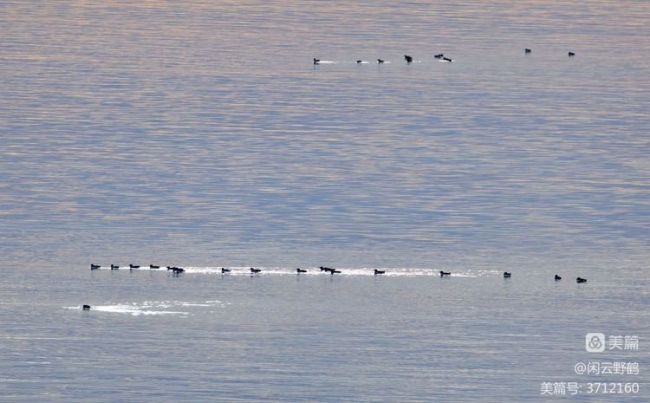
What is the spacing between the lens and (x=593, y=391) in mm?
70875

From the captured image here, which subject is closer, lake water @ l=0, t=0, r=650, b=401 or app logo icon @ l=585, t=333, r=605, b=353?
lake water @ l=0, t=0, r=650, b=401

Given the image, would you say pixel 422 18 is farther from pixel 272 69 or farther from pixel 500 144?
pixel 500 144

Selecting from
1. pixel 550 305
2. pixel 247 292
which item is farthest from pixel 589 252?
pixel 247 292

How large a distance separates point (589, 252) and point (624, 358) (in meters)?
13.6

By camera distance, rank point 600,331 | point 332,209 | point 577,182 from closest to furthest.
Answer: point 600,331 → point 332,209 → point 577,182

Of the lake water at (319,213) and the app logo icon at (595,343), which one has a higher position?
the lake water at (319,213)

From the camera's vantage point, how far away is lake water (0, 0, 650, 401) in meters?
72.5

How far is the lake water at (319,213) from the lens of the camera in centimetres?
7250

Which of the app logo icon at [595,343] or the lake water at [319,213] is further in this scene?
the app logo icon at [595,343]

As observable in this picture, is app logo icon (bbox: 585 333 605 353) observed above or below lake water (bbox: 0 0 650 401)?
below

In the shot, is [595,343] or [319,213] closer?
[595,343]

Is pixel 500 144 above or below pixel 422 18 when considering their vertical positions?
below

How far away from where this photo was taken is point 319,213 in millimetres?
94750

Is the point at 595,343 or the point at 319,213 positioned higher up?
the point at 319,213
